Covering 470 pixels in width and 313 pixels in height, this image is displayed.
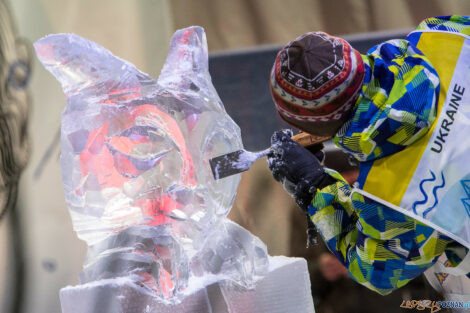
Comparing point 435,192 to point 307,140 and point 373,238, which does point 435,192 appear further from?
point 307,140

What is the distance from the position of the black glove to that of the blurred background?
496 mm

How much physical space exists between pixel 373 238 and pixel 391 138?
0.64 ft

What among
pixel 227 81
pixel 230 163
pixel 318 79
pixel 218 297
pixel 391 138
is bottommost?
pixel 218 297

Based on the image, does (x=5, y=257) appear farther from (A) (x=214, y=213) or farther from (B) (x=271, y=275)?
(B) (x=271, y=275)

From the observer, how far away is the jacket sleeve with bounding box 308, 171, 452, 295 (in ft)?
3.01

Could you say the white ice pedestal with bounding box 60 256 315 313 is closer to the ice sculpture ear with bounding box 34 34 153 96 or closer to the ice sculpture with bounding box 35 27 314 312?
the ice sculpture with bounding box 35 27 314 312

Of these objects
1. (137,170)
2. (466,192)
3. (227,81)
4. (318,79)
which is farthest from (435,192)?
(227,81)

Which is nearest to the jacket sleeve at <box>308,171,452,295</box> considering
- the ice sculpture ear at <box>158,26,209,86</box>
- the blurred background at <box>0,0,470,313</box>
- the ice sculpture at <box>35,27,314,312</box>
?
the ice sculpture at <box>35,27,314,312</box>

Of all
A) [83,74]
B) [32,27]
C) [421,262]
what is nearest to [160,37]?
[32,27]

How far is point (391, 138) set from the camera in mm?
887

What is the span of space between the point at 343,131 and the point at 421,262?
0.28m

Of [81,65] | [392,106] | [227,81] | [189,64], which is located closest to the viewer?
[392,106]

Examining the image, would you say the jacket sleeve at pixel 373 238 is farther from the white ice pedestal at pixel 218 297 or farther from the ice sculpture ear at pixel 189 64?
the ice sculpture ear at pixel 189 64

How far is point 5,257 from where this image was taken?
77 centimetres
